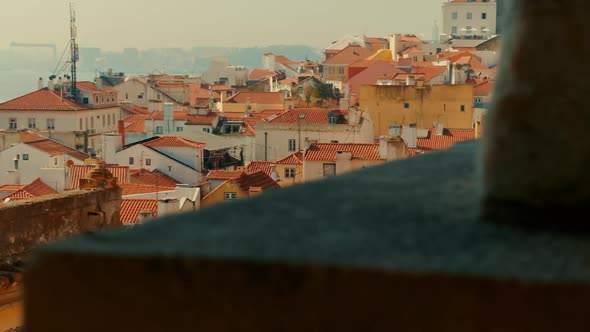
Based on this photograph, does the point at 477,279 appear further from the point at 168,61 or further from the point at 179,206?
the point at 168,61

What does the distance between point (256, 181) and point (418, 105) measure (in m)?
17.8

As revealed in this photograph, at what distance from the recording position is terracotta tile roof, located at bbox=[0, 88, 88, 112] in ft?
204

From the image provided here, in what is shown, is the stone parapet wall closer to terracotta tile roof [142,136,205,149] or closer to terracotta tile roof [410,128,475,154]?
terracotta tile roof [410,128,475,154]

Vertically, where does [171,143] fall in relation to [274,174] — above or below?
above

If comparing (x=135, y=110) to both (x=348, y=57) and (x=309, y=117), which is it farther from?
(x=309, y=117)

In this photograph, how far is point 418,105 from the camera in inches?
1927

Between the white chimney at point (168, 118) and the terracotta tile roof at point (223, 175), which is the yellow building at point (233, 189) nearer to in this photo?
the terracotta tile roof at point (223, 175)

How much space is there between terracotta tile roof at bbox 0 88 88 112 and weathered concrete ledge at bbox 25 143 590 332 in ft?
200

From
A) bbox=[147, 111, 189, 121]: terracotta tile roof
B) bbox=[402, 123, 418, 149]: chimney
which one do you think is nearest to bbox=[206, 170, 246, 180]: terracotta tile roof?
bbox=[402, 123, 418, 149]: chimney

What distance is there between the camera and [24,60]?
171125 mm

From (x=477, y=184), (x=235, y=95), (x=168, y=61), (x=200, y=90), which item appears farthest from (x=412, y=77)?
(x=168, y=61)

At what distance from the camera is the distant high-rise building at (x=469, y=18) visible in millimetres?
102025

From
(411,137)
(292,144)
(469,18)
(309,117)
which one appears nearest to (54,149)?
(292,144)

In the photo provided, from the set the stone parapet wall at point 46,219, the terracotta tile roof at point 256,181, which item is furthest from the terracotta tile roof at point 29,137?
the stone parapet wall at point 46,219
